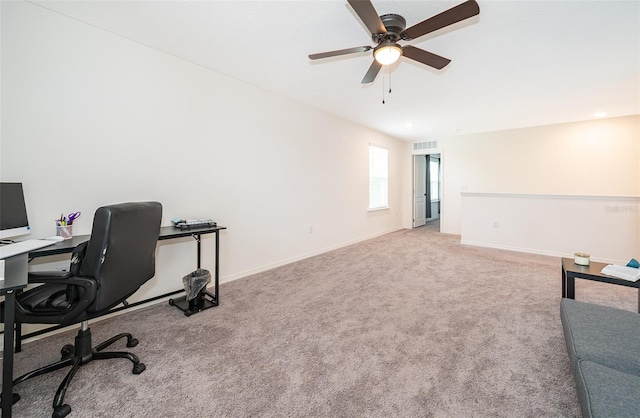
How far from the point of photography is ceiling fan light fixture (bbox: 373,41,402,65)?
2005 mm

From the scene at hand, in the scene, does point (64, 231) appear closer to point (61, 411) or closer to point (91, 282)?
point (91, 282)

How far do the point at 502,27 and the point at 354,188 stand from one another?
3.47m

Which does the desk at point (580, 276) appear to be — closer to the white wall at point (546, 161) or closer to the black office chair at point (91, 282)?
the black office chair at point (91, 282)

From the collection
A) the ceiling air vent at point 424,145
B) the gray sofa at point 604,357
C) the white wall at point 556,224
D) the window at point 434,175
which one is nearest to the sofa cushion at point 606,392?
the gray sofa at point 604,357

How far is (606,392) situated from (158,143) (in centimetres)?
347

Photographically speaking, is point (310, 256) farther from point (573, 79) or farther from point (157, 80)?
point (573, 79)

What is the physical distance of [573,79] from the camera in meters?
3.29

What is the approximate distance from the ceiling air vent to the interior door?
270 millimetres

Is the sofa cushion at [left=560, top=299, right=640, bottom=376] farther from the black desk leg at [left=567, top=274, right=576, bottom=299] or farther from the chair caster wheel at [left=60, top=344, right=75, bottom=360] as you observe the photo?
the chair caster wheel at [left=60, top=344, right=75, bottom=360]

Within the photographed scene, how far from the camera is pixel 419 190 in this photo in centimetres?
773

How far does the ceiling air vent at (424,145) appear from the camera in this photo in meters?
6.96

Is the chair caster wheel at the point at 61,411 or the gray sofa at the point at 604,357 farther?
the chair caster wheel at the point at 61,411

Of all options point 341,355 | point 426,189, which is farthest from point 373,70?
point 426,189

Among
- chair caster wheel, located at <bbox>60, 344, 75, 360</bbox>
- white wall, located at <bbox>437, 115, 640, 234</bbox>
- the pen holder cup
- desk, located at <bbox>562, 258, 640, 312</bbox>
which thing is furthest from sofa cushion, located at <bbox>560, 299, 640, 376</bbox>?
white wall, located at <bbox>437, 115, 640, 234</bbox>
